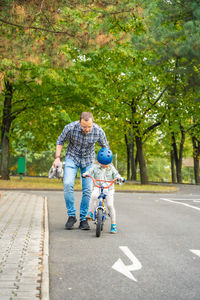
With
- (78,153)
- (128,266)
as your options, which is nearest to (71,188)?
(78,153)

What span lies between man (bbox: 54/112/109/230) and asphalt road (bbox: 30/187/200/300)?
39cm

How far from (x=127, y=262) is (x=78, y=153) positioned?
2614 mm

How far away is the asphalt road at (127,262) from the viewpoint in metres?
3.84

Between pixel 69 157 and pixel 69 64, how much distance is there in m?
2.55

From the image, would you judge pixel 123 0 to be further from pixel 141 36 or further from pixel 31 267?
pixel 141 36

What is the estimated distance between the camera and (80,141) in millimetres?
6980

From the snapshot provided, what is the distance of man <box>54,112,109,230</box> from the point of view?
273 inches

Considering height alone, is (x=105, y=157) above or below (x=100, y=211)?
above

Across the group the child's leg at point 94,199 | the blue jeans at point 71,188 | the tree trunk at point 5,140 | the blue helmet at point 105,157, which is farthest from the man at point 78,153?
the tree trunk at point 5,140

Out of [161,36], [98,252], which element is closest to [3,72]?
[98,252]

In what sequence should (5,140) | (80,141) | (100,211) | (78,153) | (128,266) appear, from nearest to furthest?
1. (128,266)
2. (100,211)
3. (80,141)
4. (78,153)
5. (5,140)

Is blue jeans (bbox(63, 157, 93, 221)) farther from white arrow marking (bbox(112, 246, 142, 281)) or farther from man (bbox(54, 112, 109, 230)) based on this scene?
white arrow marking (bbox(112, 246, 142, 281))

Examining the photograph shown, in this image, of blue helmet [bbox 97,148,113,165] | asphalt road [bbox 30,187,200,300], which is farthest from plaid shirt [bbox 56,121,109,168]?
asphalt road [bbox 30,187,200,300]

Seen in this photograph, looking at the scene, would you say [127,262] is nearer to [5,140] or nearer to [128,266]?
[128,266]
